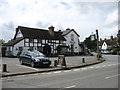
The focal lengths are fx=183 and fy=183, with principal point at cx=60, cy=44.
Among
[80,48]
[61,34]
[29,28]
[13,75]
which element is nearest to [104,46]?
[80,48]

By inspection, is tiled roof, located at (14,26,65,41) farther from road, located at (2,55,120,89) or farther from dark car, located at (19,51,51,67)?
road, located at (2,55,120,89)

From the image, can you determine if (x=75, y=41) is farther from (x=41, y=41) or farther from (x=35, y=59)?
(x=35, y=59)

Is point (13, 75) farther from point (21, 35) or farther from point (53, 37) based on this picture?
point (53, 37)

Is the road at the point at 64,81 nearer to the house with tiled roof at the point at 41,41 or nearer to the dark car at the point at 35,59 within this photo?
the dark car at the point at 35,59

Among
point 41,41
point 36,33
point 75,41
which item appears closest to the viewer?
point 41,41

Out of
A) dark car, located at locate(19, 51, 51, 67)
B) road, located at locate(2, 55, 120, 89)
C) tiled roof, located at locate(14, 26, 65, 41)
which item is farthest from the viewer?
tiled roof, located at locate(14, 26, 65, 41)

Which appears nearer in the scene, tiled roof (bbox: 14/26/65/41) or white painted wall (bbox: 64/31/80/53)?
tiled roof (bbox: 14/26/65/41)

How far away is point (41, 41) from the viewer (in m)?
46.4

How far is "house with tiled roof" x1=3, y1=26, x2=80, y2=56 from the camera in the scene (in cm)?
4297

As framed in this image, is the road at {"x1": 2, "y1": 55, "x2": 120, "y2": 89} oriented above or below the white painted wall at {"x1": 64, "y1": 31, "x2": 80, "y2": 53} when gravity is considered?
below

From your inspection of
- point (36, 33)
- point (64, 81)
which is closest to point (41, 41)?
point (36, 33)

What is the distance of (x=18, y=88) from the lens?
8438mm

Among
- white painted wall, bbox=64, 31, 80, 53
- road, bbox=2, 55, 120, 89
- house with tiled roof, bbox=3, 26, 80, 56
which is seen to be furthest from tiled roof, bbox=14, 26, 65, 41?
road, bbox=2, 55, 120, 89

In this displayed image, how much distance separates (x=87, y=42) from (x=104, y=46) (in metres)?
17.8
